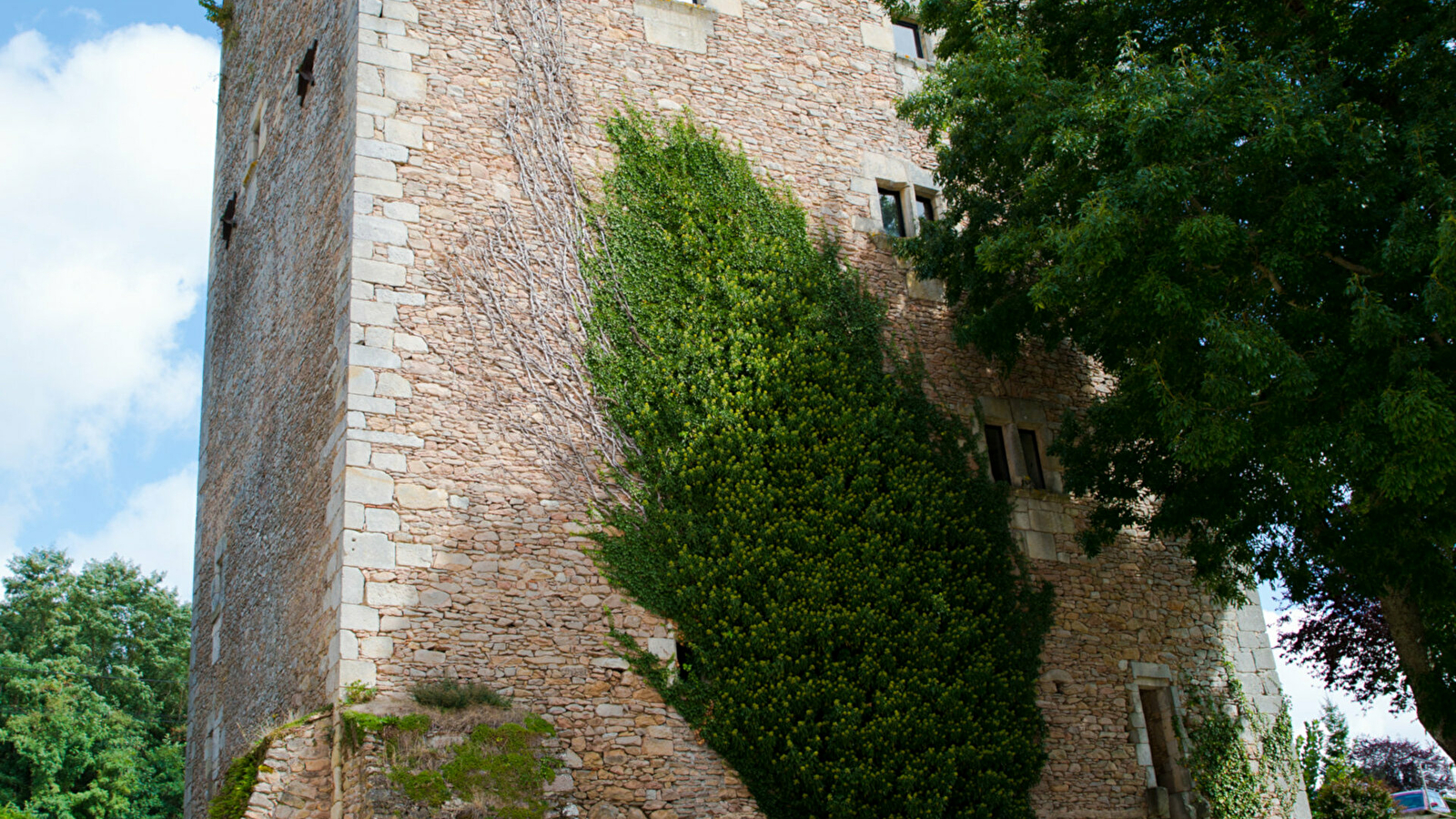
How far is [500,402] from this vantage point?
30.7 feet

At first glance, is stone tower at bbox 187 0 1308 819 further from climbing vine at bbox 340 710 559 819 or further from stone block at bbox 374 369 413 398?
climbing vine at bbox 340 710 559 819

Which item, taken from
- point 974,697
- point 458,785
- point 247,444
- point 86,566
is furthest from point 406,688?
point 86,566

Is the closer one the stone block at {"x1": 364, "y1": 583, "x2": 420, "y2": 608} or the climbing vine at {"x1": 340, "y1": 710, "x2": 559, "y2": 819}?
the climbing vine at {"x1": 340, "y1": 710, "x2": 559, "y2": 819}

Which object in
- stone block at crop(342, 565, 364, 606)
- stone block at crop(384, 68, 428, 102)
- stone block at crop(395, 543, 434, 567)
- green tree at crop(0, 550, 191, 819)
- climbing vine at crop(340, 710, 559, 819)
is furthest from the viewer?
green tree at crop(0, 550, 191, 819)

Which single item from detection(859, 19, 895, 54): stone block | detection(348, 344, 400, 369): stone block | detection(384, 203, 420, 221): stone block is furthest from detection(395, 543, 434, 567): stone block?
detection(859, 19, 895, 54): stone block

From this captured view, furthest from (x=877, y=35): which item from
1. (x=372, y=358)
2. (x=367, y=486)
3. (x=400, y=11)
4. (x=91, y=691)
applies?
(x=91, y=691)

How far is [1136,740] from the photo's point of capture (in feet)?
34.9

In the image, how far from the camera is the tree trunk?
8.73m

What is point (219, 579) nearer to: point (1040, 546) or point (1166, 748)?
point (1040, 546)

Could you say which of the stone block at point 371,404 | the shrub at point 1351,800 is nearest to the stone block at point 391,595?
the stone block at point 371,404

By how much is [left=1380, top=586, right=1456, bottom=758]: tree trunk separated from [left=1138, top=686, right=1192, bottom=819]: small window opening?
2.21m

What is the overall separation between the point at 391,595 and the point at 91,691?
17.0m

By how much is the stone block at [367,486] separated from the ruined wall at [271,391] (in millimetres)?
321

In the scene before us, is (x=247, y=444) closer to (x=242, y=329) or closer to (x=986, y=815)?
(x=242, y=329)
